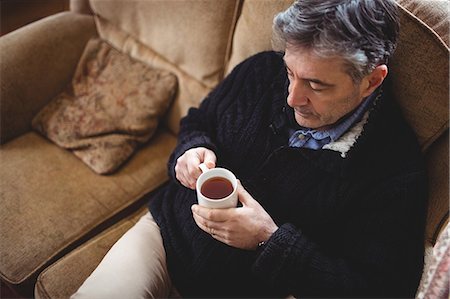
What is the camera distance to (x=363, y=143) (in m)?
1.08

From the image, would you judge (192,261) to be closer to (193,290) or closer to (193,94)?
(193,290)

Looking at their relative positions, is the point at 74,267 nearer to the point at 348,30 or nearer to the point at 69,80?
the point at 69,80

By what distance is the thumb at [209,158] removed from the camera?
115 centimetres

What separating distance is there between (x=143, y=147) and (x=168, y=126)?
0.51 feet

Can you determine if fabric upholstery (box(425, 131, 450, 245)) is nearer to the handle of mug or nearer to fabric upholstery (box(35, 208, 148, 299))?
the handle of mug

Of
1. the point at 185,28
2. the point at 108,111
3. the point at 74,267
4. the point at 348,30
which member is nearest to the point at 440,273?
the point at 348,30

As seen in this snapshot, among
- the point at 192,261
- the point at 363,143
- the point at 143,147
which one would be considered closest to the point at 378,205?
the point at 363,143

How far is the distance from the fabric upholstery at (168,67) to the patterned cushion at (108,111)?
37 millimetres

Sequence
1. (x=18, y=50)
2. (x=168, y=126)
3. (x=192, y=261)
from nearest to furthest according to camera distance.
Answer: (x=192, y=261) → (x=18, y=50) → (x=168, y=126)

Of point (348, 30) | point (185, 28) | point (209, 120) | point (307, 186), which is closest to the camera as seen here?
point (348, 30)

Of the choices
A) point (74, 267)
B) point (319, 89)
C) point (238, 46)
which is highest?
point (319, 89)

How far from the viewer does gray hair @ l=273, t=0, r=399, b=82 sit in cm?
92

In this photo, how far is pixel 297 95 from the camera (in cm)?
103

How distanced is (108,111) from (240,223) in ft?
2.83
